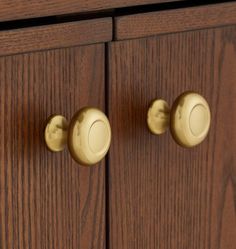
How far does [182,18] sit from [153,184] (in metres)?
0.13

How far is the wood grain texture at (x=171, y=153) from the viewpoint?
0.61m

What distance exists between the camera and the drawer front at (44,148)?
1.78 feet

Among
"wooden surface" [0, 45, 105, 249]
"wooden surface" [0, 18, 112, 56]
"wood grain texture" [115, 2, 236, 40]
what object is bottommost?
"wooden surface" [0, 45, 105, 249]

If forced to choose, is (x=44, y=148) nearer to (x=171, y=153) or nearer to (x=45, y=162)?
(x=45, y=162)

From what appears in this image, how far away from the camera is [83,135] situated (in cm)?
55

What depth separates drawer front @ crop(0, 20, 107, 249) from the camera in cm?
54

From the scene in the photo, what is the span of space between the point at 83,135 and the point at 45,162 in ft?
0.12

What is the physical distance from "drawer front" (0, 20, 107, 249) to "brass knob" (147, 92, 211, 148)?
48 mm

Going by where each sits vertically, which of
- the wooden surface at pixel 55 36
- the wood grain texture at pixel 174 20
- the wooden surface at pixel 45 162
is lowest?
the wooden surface at pixel 45 162

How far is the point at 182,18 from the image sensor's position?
62 centimetres

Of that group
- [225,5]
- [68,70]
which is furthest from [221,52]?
[68,70]

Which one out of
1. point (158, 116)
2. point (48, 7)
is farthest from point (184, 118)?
point (48, 7)

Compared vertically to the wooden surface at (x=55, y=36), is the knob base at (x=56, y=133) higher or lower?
lower

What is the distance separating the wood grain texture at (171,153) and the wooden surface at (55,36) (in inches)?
0.7
